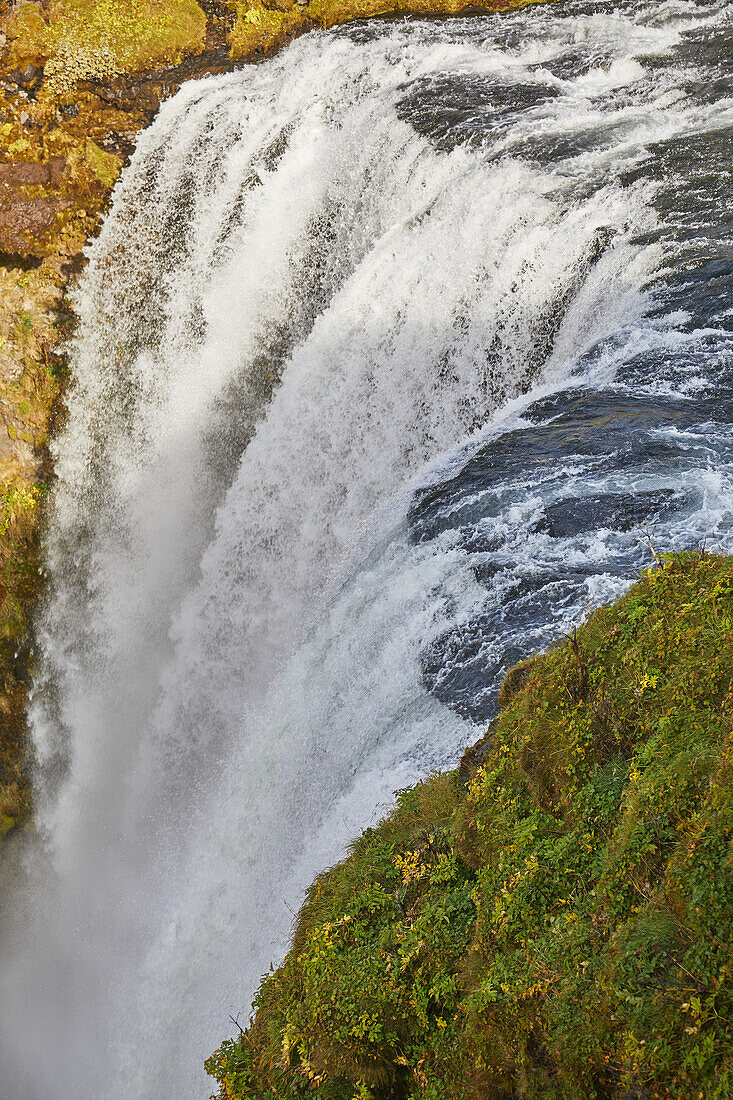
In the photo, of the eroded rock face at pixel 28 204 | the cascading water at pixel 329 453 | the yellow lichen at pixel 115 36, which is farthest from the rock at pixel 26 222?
the yellow lichen at pixel 115 36

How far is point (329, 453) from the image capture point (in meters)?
12.3

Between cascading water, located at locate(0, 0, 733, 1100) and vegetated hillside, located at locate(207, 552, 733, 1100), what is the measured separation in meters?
1.49

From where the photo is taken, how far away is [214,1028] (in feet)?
26.8

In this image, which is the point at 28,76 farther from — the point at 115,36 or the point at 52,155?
the point at 52,155

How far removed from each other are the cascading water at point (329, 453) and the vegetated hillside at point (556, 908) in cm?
149

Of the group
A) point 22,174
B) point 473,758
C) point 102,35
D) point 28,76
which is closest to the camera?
point 473,758

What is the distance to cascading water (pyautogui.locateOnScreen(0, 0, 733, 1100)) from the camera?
8484 millimetres

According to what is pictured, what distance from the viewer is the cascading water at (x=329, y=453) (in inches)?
334

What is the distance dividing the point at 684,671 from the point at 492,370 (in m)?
7.59

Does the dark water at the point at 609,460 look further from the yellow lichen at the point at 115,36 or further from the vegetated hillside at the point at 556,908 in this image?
the yellow lichen at the point at 115,36

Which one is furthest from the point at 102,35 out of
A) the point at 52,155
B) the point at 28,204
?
the point at 28,204

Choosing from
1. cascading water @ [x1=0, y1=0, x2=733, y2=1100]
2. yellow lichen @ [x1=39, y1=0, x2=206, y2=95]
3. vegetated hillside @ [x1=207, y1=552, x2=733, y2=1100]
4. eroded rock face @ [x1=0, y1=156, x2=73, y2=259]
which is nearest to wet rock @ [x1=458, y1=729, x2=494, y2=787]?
vegetated hillside @ [x1=207, y1=552, x2=733, y2=1100]

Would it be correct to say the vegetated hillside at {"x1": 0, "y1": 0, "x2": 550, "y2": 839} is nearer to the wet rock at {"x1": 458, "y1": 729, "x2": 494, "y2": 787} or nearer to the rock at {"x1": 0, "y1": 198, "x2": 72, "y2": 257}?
the rock at {"x1": 0, "y1": 198, "x2": 72, "y2": 257}

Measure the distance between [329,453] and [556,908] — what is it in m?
8.71
